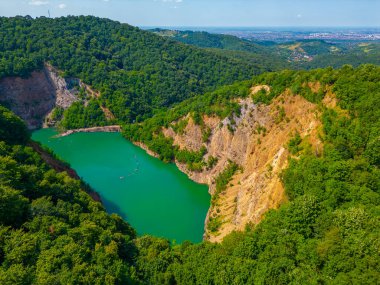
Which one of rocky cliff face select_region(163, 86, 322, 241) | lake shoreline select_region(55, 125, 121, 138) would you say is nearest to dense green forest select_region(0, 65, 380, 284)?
rocky cliff face select_region(163, 86, 322, 241)

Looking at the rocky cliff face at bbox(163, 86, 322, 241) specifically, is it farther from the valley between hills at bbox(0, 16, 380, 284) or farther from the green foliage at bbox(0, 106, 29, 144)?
the green foliage at bbox(0, 106, 29, 144)

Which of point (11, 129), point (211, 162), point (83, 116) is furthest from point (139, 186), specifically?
point (83, 116)

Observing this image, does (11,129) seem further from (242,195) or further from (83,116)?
(83,116)

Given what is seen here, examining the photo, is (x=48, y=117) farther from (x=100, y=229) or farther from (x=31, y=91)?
(x=100, y=229)

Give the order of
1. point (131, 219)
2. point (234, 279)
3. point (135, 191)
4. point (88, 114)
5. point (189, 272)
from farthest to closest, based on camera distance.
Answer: point (88, 114)
point (135, 191)
point (131, 219)
point (189, 272)
point (234, 279)

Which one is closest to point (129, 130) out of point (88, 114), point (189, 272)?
point (88, 114)
